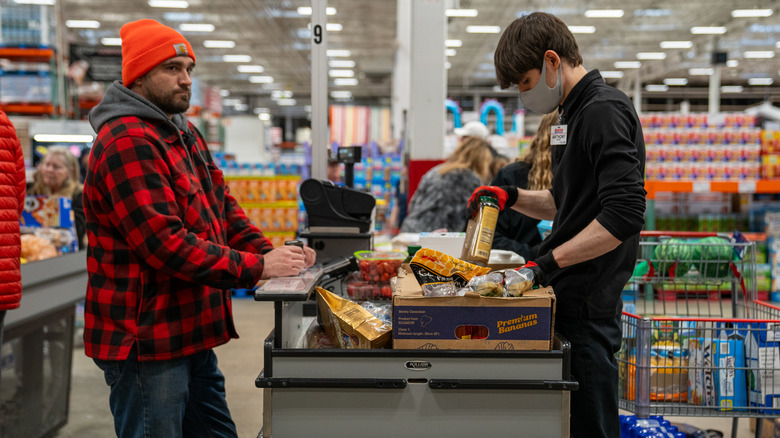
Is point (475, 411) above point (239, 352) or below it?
above

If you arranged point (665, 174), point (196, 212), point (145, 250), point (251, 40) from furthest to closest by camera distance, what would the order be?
point (251, 40), point (665, 174), point (196, 212), point (145, 250)

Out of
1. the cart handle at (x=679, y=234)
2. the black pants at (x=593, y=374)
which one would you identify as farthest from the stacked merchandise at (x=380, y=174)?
the black pants at (x=593, y=374)

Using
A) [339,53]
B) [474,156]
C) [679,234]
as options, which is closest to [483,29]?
[339,53]

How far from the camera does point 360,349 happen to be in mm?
1583

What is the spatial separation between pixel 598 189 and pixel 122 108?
1.39 m

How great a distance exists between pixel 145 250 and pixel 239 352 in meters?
4.03

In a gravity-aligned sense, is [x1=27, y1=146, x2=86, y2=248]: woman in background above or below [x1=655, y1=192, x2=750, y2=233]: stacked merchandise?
above

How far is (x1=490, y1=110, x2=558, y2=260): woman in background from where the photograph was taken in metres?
3.19

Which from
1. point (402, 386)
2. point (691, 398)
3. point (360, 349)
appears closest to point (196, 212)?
point (360, 349)

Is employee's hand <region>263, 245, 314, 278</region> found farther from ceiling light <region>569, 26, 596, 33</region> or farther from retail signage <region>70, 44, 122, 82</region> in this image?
ceiling light <region>569, 26, 596, 33</region>

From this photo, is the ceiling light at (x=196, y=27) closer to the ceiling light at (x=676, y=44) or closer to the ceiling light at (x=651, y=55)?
the ceiling light at (x=676, y=44)

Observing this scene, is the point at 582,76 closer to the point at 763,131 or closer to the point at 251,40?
the point at 763,131

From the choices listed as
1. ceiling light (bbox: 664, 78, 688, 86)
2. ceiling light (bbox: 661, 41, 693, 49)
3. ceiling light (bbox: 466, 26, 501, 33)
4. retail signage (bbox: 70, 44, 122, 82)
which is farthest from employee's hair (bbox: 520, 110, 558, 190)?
ceiling light (bbox: 664, 78, 688, 86)

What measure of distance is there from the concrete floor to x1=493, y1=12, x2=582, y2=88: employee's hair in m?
2.69
